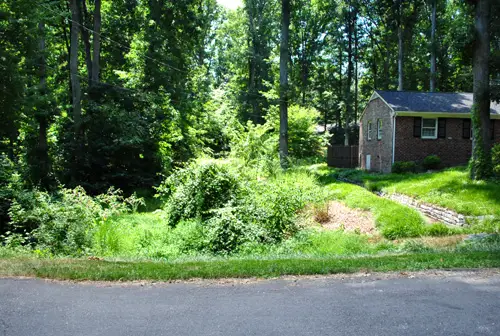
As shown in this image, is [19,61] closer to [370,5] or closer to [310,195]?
[310,195]

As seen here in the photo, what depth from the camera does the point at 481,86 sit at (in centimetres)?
1627

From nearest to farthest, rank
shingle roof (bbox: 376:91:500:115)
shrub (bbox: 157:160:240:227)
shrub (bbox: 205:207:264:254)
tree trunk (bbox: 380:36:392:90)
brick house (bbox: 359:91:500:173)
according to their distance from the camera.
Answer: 1. shrub (bbox: 205:207:264:254)
2. shrub (bbox: 157:160:240:227)
3. brick house (bbox: 359:91:500:173)
4. shingle roof (bbox: 376:91:500:115)
5. tree trunk (bbox: 380:36:392:90)

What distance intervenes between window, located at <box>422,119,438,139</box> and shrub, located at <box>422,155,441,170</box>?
4.67 feet

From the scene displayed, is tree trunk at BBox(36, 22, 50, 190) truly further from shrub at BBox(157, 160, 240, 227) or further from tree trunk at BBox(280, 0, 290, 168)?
tree trunk at BBox(280, 0, 290, 168)

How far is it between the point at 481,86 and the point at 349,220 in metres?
8.53

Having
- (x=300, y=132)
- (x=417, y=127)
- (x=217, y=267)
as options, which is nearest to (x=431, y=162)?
(x=417, y=127)

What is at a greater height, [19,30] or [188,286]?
[19,30]

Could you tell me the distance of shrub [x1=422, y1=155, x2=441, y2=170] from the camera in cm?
2326

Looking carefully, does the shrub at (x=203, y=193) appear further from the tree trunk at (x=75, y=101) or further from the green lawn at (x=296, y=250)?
the tree trunk at (x=75, y=101)

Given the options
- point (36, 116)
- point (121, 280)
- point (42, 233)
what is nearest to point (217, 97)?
point (36, 116)

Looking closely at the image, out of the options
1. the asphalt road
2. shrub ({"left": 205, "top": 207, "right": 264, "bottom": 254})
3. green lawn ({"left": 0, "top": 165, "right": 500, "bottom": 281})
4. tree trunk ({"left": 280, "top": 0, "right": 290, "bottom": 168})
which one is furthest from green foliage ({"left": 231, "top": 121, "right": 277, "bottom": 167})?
the asphalt road

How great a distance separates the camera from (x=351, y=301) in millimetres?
4863

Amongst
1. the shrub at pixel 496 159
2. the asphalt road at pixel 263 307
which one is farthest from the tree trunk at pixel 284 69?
the asphalt road at pixel 263 307

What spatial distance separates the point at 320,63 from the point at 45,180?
36.5 metres
